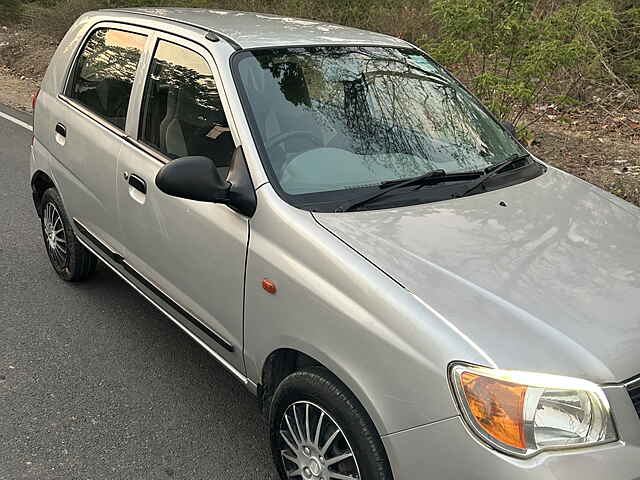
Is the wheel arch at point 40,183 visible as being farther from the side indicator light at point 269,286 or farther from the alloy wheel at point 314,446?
the alloy wheel at point 314,446

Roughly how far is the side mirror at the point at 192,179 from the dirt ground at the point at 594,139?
14.9 ft

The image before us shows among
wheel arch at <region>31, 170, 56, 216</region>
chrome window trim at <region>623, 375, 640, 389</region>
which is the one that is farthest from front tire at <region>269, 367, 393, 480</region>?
wheel arch at <region>31, 170, 56, 216</region>

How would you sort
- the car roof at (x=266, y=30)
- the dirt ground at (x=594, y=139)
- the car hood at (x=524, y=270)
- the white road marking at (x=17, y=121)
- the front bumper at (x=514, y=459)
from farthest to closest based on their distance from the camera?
the white road marking at (x=17, y=121), the dirt ground at (x=594, y=139), the car roof at (x=266, y=30), the car hood at (x=524, y=270), the front bumper at (x=514, y=459)

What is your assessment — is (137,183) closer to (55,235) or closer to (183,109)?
(183,109)

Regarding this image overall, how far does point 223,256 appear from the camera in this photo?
285cm

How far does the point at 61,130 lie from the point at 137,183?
3.78 feet

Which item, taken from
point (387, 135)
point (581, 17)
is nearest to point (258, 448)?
point (387, 135)

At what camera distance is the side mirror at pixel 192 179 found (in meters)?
2.63

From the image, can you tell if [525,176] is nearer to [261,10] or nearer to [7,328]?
[7,328]

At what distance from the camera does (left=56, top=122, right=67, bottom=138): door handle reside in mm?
4191

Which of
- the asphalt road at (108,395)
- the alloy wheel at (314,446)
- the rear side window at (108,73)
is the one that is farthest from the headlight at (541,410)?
the rear side window at (108,73)

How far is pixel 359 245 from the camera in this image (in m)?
2.41

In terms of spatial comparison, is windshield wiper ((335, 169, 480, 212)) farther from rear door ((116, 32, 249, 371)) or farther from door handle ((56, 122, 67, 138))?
door handle ((56, 122, 67, 138))

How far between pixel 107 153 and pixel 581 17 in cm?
426
